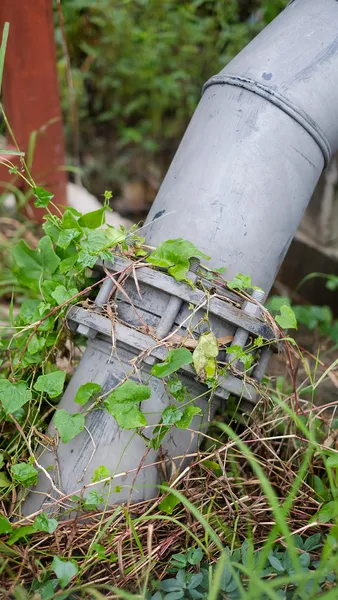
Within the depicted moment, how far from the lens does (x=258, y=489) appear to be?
4.39ft

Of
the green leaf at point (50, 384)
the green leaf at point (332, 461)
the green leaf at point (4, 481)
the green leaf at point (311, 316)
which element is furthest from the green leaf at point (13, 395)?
the green leaf at point (311, 316)

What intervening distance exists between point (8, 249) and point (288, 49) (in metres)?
1.34

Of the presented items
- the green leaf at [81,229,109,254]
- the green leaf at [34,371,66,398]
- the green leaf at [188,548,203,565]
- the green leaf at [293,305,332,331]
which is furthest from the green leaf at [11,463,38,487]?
the green leaf at [293,305,332,331]

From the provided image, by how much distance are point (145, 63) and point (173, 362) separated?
2.71m

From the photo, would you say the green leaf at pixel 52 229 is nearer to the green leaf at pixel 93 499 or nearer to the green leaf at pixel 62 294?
the green leaf at pixel 62 294

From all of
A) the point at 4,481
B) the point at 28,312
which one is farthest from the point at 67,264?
the point at 4,481

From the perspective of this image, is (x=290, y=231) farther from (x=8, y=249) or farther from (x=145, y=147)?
(x=145, y=147)

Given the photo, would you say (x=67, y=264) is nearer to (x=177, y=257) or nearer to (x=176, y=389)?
(x=177, y=257)

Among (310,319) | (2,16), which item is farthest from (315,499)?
(2,16)

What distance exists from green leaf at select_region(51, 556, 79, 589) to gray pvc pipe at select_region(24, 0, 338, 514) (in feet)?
0.66

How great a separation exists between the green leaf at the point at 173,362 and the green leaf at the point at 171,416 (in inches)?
3.2

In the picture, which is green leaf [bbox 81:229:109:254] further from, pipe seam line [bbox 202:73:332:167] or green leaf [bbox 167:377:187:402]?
pipe seam line [bbox 202:73:332:167]

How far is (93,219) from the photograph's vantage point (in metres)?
1.39

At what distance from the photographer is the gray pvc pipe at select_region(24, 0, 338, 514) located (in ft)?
4.04
